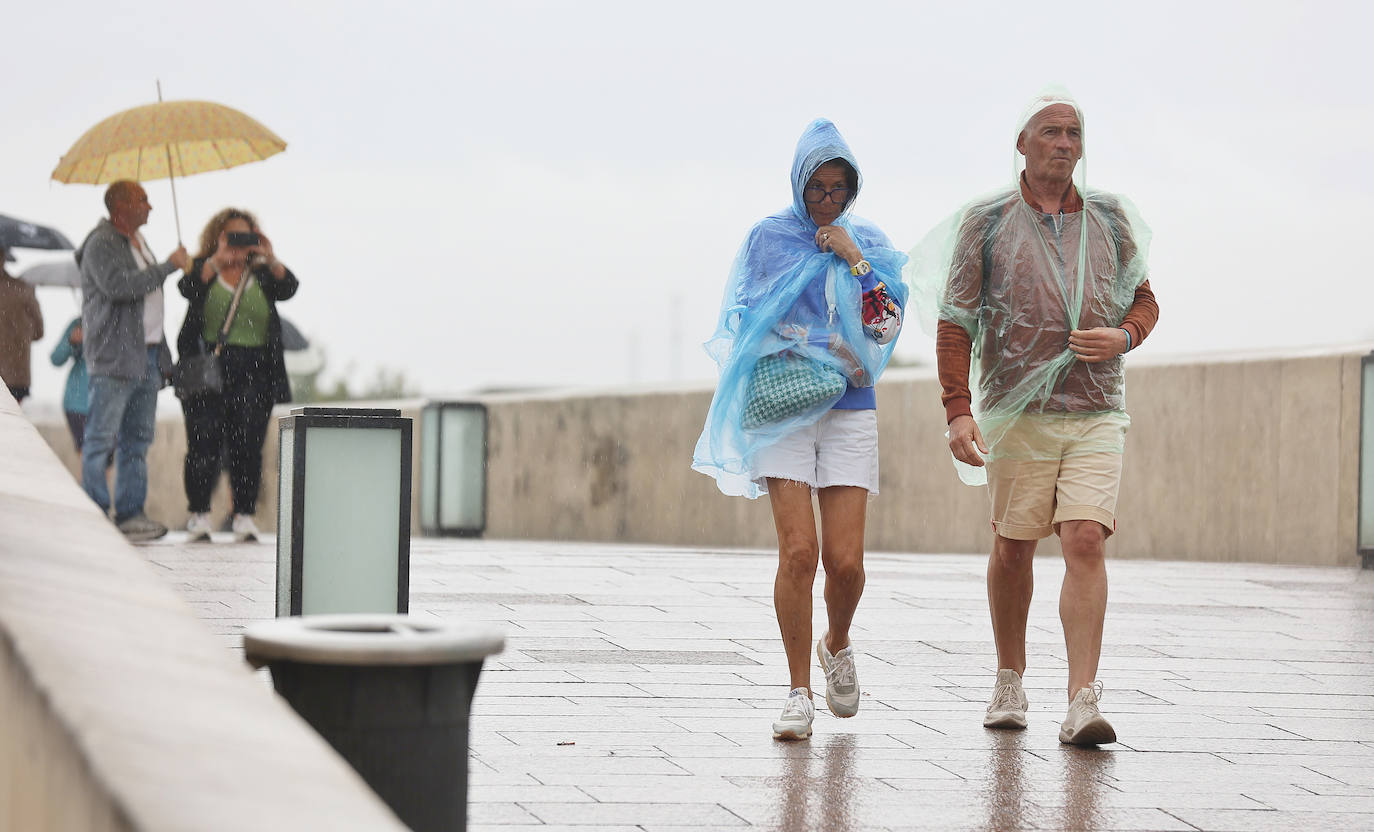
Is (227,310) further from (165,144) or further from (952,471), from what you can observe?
(952,471)

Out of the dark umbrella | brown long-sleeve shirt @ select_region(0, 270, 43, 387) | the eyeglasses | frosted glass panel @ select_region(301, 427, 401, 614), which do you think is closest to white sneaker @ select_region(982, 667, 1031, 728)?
the eyeglasses

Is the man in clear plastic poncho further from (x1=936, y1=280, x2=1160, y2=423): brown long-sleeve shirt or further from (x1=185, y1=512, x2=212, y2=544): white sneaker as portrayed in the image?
(x1=185, y1=512, x2=212, y2=544): white sneaker

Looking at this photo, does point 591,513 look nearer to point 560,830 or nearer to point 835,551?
point 835,551

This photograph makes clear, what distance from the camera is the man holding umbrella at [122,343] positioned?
11.3m

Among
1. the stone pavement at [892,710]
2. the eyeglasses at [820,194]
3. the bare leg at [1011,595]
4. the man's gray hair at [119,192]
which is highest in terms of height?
the man's gray hair at [119,192]

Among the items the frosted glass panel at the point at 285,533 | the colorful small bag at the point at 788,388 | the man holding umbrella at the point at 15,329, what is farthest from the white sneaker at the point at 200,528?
the colorful small bag at the point at 788,388

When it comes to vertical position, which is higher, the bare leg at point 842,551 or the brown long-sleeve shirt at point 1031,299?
the brown long-sleeve shirt at point 1031,299

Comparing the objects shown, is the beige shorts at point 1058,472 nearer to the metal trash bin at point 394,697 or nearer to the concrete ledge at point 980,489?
the metal trash bin at point 394,697

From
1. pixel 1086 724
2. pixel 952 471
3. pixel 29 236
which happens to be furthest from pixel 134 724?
pixel 29 236

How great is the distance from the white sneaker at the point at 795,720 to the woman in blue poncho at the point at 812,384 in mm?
145

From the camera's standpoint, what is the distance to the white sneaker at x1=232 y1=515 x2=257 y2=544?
1205 cm

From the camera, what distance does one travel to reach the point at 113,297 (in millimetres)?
11281

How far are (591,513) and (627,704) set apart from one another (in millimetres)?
12717

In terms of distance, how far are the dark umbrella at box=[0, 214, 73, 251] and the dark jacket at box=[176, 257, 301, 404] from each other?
5436 millimetres
